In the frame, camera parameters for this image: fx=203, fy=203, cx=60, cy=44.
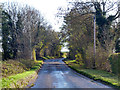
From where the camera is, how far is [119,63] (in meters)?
18.7

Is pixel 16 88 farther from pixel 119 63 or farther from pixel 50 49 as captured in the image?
pixel 50 49

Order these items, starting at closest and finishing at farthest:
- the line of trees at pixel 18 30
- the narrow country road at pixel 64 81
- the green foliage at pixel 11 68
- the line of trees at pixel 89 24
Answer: the narrow country road at pixel 64 81
the green foliage at pixel 11 68
the line of trees at pixel 89 24
the line of trees at pixel 18 30

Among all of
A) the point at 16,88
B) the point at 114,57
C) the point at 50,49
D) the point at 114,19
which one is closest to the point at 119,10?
the point at 114,19

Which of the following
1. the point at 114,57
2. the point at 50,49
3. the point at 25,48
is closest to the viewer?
the point at 114,57

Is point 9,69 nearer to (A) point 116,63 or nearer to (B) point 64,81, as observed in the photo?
(B) point 64,81

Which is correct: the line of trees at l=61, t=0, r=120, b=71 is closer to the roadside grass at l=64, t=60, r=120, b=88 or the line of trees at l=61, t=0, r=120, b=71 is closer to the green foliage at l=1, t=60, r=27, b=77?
the roadside grass at l=64, t=60, r=120, b=88

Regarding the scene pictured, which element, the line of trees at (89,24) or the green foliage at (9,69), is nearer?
the green foliage at (9,69)

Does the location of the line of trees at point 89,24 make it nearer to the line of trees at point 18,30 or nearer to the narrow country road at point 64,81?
the narrow country road at point 64,81

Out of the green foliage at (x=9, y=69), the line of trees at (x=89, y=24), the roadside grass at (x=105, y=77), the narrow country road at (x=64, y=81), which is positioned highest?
the line of trees at (x=89, y=24)

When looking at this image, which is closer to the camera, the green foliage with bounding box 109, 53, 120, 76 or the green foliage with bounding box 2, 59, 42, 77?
the green foliage with bounding box 2, 59, 42, 77

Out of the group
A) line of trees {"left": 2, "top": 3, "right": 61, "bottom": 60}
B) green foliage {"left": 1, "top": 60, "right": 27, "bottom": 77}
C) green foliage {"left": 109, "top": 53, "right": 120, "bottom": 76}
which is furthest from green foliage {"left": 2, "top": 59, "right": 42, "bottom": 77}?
line of trees {"left": 2, "top": 3, "right": 61, "bottom": 60}

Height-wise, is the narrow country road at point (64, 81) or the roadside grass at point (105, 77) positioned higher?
the roadside grass at point (105, 77)

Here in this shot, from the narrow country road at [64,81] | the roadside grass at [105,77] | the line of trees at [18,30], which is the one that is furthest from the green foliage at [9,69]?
the line of trees at [18,30]

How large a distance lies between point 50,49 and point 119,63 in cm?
7028
